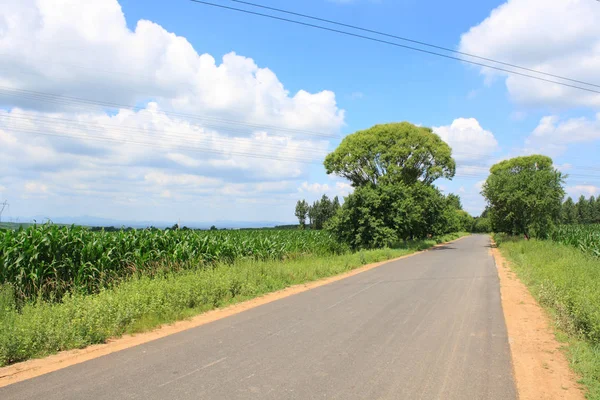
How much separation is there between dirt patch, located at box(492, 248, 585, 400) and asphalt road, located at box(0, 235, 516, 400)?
0.19m

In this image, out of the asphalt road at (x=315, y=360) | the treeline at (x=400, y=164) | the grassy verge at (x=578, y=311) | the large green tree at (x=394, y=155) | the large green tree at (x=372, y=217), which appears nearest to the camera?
the asphalt road at (x=315, y=360)

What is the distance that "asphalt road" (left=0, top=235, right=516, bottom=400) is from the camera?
4.62 m

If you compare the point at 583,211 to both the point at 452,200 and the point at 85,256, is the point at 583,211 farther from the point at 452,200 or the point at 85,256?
the point at 85,256

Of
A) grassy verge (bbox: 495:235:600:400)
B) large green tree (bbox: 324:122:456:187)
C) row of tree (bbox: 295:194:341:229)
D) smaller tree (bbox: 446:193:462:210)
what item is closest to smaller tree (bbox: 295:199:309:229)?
row of tree (bbox: 295:194:341:229)

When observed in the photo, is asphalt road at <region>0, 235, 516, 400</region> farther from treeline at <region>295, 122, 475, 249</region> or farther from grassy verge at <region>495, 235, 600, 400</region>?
treeline at <region>295, 122, 475, 249</region>

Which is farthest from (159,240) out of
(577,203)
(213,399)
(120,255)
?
(577,203)

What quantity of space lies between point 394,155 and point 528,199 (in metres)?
12.1

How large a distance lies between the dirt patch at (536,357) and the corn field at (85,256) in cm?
975

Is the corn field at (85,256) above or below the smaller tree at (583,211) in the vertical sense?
below

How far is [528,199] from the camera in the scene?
3266 centimetres

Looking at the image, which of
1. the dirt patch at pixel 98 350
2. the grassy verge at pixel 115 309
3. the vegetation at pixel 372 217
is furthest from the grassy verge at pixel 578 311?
the vegetation at pixel 372 217

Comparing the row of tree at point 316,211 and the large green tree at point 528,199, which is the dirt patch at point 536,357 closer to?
the large green tree at point 528,199

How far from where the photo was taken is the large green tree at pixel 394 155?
36.7 metres

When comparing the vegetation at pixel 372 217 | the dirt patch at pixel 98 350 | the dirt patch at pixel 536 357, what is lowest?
the dirt patch at pixel 536 357
